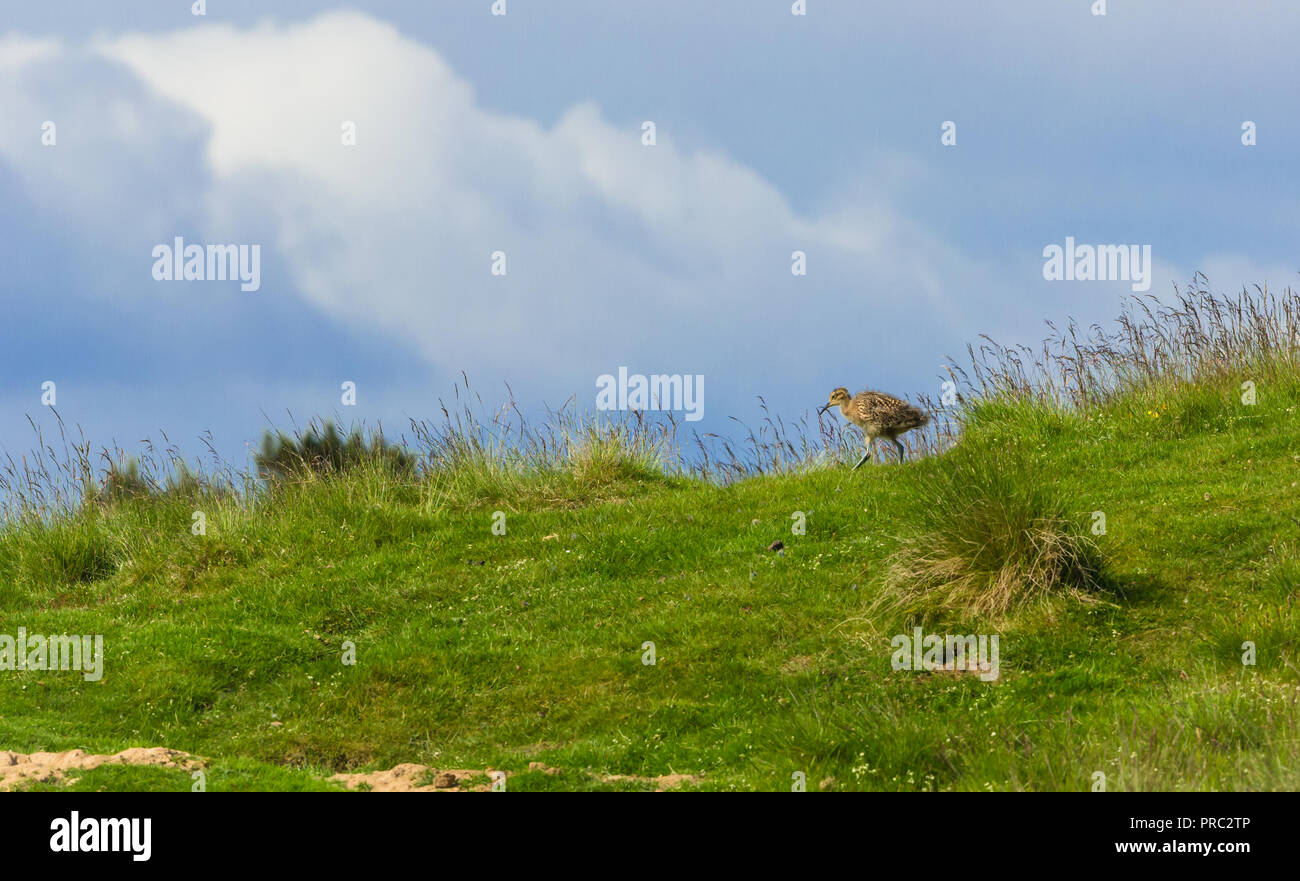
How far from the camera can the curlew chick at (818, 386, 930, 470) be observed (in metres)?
16.8

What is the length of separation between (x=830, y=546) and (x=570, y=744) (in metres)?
4.83

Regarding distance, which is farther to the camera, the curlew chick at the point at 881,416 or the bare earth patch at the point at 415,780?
the curlew chick at the point at 881,416

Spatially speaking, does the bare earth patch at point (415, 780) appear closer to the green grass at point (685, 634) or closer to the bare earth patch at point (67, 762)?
the green grass at point (685, 634)

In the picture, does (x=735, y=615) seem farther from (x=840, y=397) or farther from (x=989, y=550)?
(x=840, y=397)

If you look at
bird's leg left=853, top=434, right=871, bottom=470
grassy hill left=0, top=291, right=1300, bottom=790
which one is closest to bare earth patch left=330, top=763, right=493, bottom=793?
grassy hill left=0, top=291, right=1300, bottom=790

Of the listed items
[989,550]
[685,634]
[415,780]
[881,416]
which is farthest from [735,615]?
[881,416]

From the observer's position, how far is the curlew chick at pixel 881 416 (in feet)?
55.0

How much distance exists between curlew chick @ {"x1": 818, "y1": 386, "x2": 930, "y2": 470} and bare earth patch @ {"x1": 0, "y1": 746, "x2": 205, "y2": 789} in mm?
10340

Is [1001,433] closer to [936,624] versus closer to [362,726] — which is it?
[936,624]

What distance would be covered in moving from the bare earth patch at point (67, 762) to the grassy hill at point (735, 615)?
212 millimetres

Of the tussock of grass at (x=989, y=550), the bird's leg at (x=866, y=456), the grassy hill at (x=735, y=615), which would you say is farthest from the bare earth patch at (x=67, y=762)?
the bird's leg at (x=866, y=456)
